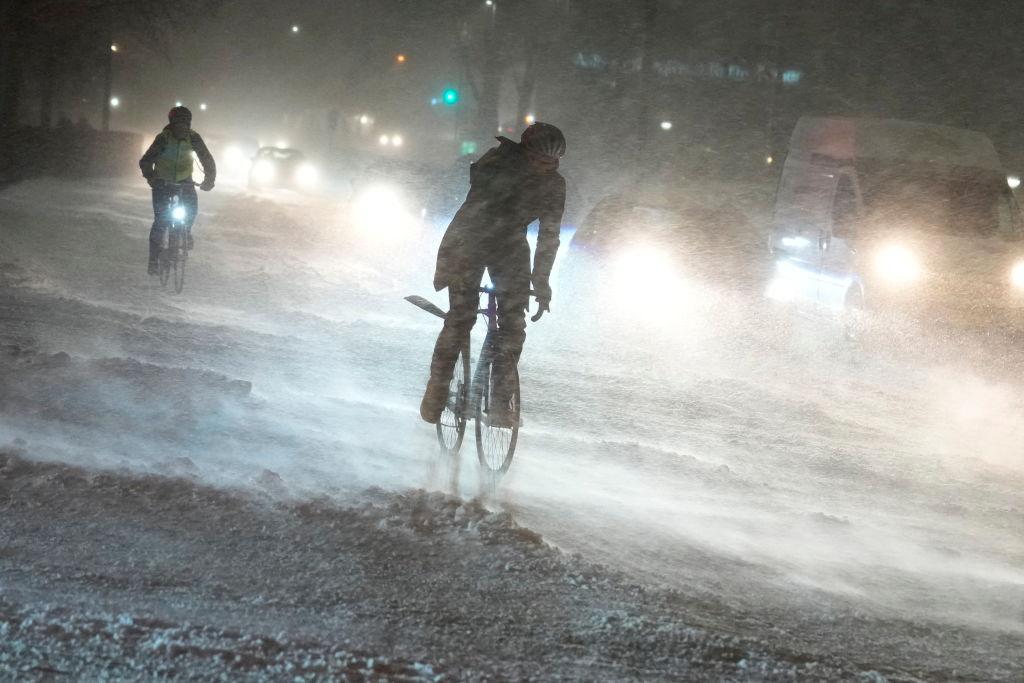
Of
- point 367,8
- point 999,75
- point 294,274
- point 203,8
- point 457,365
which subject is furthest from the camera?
point 367,8

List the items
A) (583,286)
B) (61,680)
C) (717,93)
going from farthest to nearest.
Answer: (717,93) → (583,286) → (61,680)

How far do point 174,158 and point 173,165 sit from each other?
0.08 m

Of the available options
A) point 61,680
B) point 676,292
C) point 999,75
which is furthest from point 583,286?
point 999,75

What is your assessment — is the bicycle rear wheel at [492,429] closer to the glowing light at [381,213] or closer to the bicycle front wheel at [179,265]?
the bicycle front wheel at [179,265]

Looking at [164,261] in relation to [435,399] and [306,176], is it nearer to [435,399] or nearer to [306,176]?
[435,399]

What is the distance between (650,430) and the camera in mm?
8531

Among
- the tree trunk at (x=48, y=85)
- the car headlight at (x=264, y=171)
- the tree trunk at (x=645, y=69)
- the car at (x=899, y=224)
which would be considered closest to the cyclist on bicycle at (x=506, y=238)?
the car at (x=899, y=224)

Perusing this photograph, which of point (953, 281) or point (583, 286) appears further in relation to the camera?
point (583, 286)

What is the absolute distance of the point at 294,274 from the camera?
16312 mm

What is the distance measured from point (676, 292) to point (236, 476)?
8427 millimetres

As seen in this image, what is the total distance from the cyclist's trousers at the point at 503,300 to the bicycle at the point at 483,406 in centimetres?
4

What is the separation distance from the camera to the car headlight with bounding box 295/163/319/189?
4769 cm

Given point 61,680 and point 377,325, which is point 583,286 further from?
point 61,680

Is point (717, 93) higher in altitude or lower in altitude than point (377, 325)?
higher
